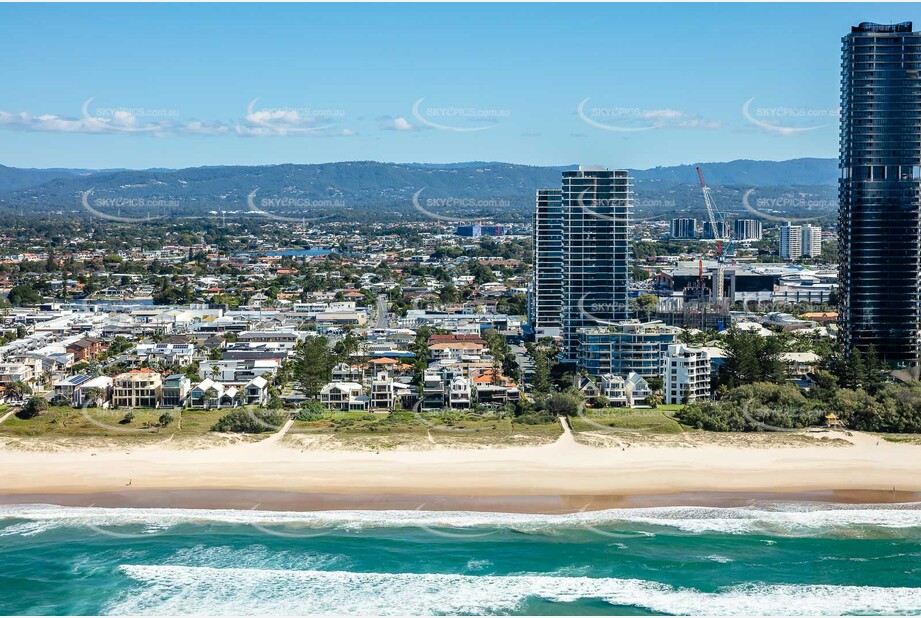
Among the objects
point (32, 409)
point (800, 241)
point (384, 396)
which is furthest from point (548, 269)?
point (800, 241)

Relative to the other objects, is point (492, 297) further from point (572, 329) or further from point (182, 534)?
point (182, 534)

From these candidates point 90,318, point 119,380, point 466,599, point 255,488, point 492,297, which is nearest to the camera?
point 466,599

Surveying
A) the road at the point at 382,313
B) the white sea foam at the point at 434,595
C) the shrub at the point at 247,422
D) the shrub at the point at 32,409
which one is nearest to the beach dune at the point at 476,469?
the shrub at the point at 247,422

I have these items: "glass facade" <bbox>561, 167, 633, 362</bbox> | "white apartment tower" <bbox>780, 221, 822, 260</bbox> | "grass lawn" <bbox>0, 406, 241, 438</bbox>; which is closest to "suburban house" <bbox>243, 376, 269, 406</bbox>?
"grass lawn" <bbox>0, 406, 241, 438</bbox>

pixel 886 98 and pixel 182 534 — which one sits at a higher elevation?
pixel 886 98

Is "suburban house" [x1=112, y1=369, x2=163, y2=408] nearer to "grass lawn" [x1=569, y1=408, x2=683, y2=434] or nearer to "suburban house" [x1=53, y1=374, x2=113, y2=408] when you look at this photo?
"suburban house" [x1=53, y1=374, x2=113, y2=408]

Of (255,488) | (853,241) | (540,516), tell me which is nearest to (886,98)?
(853,241)

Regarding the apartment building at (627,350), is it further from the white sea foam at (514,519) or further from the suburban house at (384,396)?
the white sea foam at (514,519)
